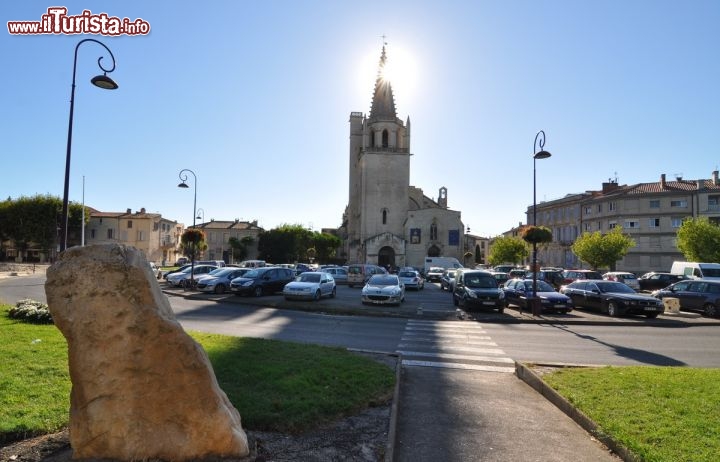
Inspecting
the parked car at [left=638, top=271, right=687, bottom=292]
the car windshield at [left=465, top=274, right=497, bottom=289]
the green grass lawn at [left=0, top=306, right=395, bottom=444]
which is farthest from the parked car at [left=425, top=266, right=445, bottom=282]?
the green grass lawn at [left=0, top=306, right=395, bottom=444]

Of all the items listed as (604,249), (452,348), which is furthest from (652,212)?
(452,348)

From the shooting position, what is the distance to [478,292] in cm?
1919

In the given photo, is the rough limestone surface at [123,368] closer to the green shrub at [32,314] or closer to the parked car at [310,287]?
the green shrub at [32,314]

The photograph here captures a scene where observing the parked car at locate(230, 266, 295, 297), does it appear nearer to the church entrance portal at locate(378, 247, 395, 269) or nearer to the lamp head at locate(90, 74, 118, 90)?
the lamp head at locate(90, 74, 118, 90)

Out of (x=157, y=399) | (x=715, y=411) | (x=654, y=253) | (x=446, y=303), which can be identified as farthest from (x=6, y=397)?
(x=654, y=253)

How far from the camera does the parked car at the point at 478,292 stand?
746 inches

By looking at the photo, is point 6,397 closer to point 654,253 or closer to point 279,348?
point 279,348

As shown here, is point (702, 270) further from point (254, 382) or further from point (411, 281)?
point (254, 382)

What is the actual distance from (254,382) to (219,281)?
20.5 metres

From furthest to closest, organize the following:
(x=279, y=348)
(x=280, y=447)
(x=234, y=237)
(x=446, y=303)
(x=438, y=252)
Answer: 1. (x=234, y=237)
2. (x=438, y=252)
3. (x=446, y=303)
4. (x=279, y=348)
5. (x=280, y=447)

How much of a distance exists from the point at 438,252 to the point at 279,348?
6103cm

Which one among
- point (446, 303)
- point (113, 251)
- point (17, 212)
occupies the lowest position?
point (446, 303)

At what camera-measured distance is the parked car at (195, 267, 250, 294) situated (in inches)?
1023

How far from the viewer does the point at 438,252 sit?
68.7 metres
